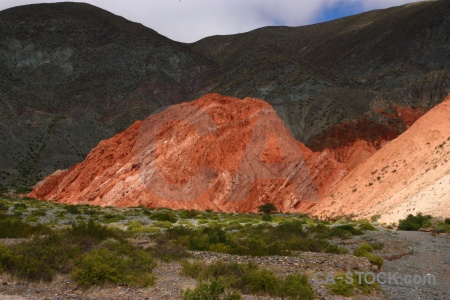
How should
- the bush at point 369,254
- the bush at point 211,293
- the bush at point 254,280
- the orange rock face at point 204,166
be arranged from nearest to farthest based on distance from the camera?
the bush at point 211,293
the bush at point 254,280
the bush at point 369,254
the orange rock face at point 204,166

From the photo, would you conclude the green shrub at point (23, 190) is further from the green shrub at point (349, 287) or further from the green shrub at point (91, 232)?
the green shrub at point (349, 287)

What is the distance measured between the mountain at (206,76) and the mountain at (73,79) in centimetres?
36

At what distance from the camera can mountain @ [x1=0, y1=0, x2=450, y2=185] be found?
8025cm

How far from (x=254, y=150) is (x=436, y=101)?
35.0 metres

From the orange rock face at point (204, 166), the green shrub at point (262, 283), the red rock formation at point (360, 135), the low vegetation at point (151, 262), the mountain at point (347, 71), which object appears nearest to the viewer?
the low vegetation at point (151, 262)

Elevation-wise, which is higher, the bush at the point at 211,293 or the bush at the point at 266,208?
the bush at the point at 211,293

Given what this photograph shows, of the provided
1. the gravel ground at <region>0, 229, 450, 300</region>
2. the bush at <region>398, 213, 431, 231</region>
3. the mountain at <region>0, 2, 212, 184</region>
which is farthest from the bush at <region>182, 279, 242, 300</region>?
the mountain at <region>0, 2, 212, 184</region>

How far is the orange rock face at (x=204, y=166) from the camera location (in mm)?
56156

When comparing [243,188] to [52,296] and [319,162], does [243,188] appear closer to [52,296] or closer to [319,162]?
[319,162]

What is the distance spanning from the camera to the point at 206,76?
157 metres

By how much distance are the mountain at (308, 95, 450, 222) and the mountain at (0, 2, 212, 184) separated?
5797 centimetres

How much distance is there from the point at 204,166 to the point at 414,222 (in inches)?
1266

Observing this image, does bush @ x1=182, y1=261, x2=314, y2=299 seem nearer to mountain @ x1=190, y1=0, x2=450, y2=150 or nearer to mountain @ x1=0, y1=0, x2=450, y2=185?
mountain @ x1=0, y1=0, x2=450, y2=185

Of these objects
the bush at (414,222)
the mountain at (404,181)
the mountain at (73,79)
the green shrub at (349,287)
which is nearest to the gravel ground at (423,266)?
the green shrub at (349,287)
